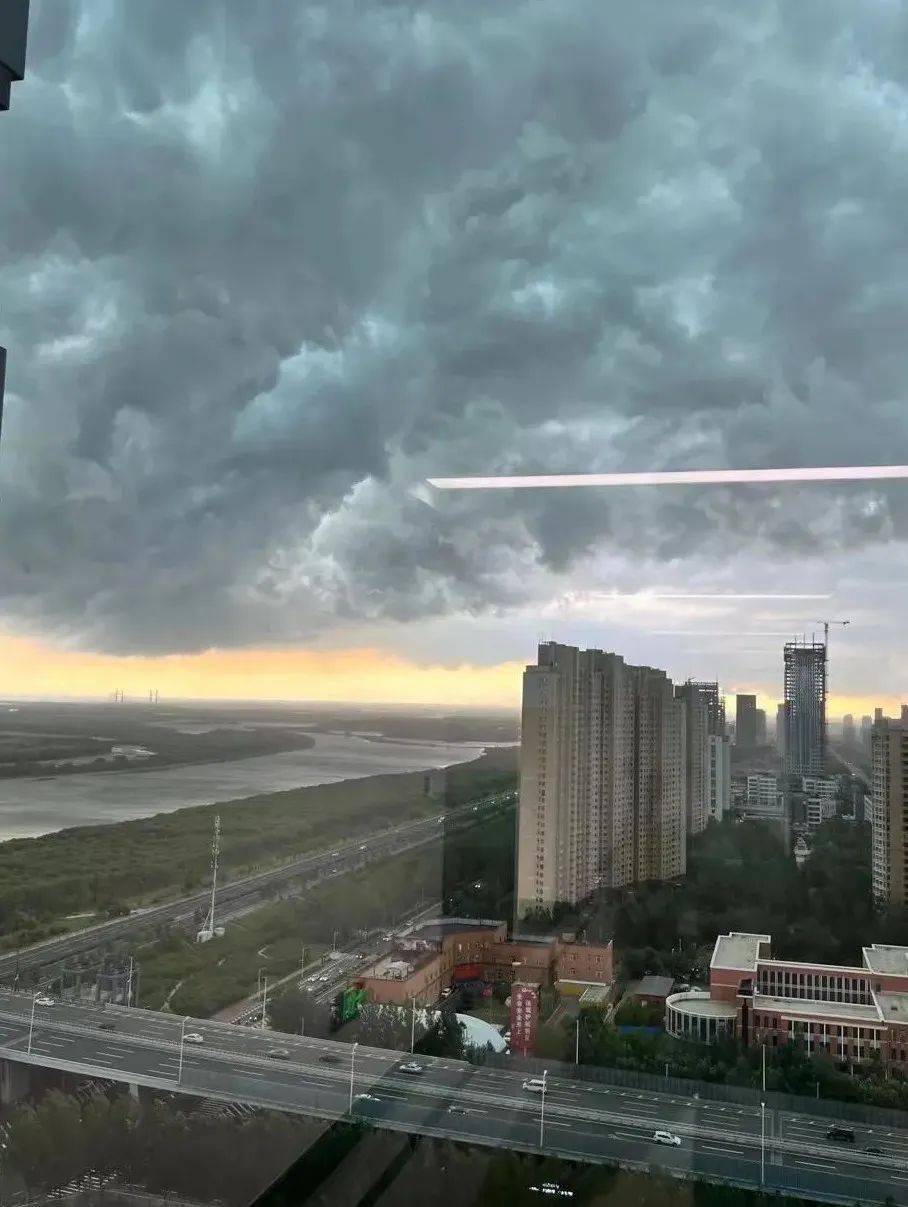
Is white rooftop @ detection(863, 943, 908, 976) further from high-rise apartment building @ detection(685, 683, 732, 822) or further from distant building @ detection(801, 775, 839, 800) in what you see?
high-rise apartment building @ detection(685, 683, 732, 822)

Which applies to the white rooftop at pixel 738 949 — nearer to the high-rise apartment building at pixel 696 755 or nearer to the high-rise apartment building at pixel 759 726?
the high-rise apartment building at pixel 696 755

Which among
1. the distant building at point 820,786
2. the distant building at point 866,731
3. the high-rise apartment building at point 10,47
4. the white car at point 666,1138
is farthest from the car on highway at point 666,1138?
the high-rise apartment building at point 10,47

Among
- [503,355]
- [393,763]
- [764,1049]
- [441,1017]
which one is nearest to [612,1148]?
[764,1049]

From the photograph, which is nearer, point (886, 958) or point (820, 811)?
point (886, 958)

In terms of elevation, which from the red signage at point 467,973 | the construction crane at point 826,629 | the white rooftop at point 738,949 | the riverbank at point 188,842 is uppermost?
the construction crane at point 826,629

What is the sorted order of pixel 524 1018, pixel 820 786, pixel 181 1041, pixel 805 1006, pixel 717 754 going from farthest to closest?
pixel 717 754 → pixel 524 1018 → pixel 820 786 → pixel 181 1041 → pixel 805 1006

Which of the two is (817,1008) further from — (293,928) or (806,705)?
(293,928)

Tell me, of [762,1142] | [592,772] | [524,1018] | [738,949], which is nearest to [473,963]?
[524,1018]

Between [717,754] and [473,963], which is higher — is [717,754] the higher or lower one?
the higher one

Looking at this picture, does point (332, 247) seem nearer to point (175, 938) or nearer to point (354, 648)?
point (354, 648)
